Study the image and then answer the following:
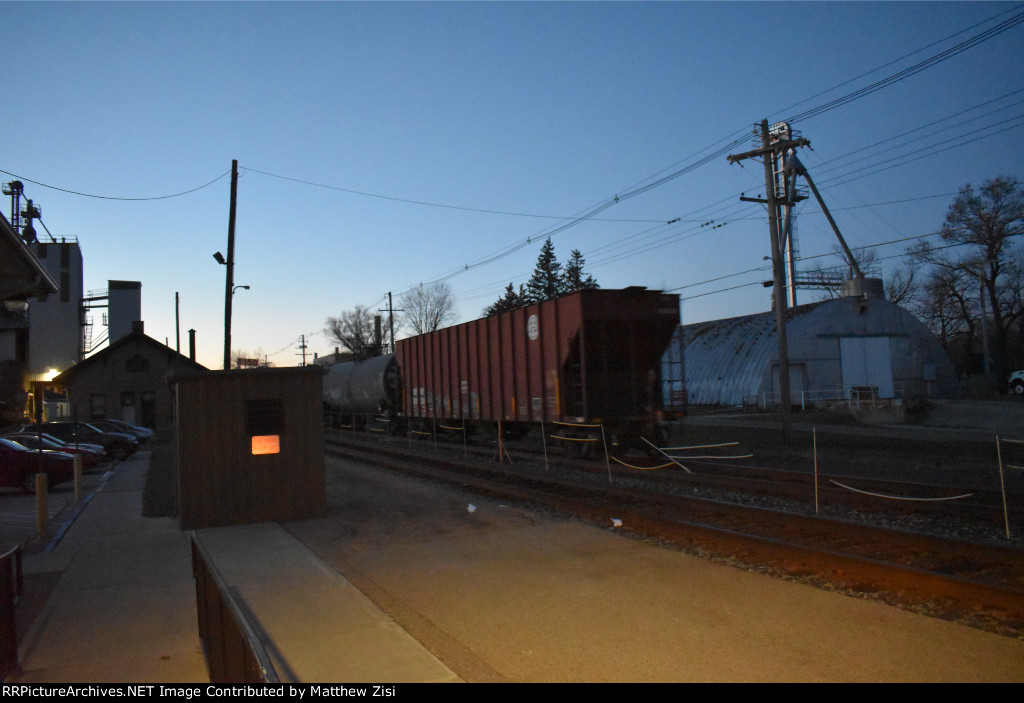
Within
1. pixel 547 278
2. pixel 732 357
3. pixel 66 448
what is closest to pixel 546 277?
pixel 547 278

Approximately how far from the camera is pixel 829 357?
136 ft

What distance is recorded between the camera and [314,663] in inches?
195

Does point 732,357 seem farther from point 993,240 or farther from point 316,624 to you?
point 316,624

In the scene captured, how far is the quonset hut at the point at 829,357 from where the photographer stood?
133 ft

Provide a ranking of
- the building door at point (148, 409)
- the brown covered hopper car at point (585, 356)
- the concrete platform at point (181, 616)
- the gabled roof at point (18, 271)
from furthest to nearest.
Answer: the building door at point (148, 409), the brown covered hopper car at point (585, 356), the gabled roof at point (18, 271), the concrete platform at point (181, 616)

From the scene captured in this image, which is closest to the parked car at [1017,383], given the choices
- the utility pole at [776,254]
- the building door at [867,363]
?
the building door at [867,363]

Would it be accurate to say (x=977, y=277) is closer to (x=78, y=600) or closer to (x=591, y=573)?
(x=591, y=573)

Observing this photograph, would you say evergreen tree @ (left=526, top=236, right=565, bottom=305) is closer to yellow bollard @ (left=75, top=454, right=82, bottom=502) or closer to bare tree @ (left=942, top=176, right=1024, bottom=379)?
bare tree @ (left=942, top=176, right=1024, bottom=379)

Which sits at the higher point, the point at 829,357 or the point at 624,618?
the point at 829,357

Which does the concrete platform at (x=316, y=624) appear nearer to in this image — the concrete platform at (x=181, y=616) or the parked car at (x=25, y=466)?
the concrete platform at (x=181, y=616)

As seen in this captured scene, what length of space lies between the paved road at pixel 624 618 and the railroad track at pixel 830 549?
441 millimetres

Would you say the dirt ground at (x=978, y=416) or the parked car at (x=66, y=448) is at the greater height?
the parked car at (x=66, y=448)

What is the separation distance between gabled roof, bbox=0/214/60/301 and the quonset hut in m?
35.3

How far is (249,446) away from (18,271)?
3818mm
